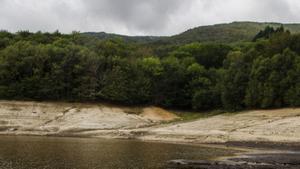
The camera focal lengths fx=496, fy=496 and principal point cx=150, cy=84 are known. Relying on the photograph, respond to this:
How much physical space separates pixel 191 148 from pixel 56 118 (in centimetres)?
3375

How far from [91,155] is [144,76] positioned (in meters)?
54.1

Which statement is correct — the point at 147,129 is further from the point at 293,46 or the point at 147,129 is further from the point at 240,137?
the point at 293,46

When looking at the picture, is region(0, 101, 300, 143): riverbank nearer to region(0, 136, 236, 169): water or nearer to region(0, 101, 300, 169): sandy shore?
region(0, 101, 300, 169): sandy shore

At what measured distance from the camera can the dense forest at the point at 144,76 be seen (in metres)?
82.6

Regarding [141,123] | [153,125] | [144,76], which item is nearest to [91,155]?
[153,125]

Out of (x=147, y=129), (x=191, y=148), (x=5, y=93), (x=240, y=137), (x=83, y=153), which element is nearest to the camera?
(x=83, y=153)

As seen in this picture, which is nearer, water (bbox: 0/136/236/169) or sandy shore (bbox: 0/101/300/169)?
water (bbox: 0/136/236/169)

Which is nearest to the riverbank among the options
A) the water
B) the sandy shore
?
the sandy shore

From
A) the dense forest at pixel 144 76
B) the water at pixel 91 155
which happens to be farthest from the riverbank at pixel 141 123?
the water at pixel 91 155

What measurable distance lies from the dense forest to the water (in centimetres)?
2912

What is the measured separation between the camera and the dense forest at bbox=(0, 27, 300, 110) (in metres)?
82.6

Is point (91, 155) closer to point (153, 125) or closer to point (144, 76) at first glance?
point (153, 125)

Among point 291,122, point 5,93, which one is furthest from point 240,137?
point 5,93

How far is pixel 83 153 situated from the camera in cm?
5084
